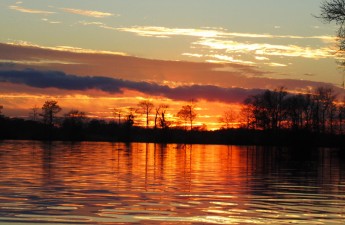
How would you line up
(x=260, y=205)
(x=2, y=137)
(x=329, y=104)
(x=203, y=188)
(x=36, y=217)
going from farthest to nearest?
(x=2, y=137)
(x=329, y=104)
(x=203, y=188)
(x=260, y=205)
(x=36, y=217)

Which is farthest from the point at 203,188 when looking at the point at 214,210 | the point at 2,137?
the point at 2,137

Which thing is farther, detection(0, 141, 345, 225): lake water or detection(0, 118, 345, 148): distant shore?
detection(0, 118, 345, 148): distant shore

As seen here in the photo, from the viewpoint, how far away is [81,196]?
21.2 meters

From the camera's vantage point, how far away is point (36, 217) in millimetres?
15992

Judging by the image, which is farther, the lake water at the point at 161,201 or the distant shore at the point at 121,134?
the distant shore at the point at 121,134

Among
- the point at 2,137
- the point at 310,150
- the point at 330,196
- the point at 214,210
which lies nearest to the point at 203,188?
the point at 330,196

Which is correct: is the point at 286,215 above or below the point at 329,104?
below

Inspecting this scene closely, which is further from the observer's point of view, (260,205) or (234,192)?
(234,192)

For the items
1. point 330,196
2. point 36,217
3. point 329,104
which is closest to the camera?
point 36,217

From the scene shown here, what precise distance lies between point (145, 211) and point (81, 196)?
13.4 feet

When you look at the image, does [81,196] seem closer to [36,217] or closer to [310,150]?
[36,217]

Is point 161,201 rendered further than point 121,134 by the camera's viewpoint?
No

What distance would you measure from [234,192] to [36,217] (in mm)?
10344

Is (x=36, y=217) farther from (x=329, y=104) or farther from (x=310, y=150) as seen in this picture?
(x=329, y=104)
